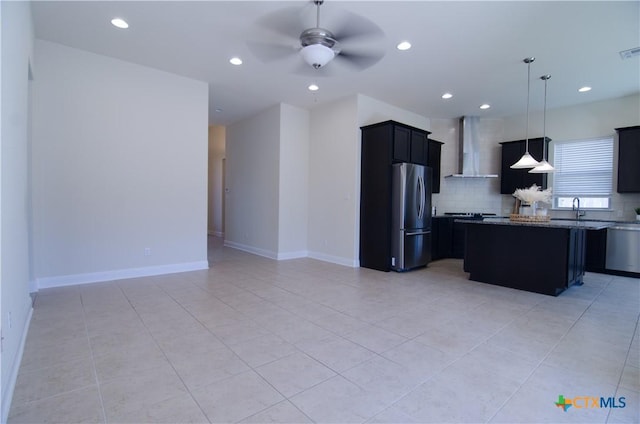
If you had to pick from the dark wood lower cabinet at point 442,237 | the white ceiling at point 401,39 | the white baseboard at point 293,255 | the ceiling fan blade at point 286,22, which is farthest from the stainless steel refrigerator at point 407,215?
the ceiling fan blade at point 286,22

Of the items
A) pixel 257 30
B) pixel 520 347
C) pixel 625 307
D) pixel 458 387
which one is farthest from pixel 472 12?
pixel 625 307

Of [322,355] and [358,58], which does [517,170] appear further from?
[322,355]

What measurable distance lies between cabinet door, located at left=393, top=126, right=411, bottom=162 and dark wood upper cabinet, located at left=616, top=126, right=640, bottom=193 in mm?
3643

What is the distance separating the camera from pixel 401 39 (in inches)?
139

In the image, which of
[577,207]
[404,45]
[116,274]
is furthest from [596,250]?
[116,274]

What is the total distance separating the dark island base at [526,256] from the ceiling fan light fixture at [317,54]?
130 inches

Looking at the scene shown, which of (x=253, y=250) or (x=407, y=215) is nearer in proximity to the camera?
(x=407, y=215)

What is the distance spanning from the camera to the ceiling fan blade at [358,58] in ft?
8.62

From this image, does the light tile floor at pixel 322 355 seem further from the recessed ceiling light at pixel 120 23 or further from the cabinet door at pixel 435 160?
the cabinet door at pixel 435 160

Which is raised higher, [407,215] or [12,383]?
[407,215]

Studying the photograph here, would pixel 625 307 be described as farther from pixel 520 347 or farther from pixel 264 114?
pixel 264 114

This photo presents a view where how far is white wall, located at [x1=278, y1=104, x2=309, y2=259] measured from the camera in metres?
6.02

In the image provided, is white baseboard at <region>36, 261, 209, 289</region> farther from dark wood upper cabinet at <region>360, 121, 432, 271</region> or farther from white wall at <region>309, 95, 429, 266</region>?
dark wood upper cabinet at <region>360, 121, 432, 271</region>

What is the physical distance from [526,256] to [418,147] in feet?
8.44
